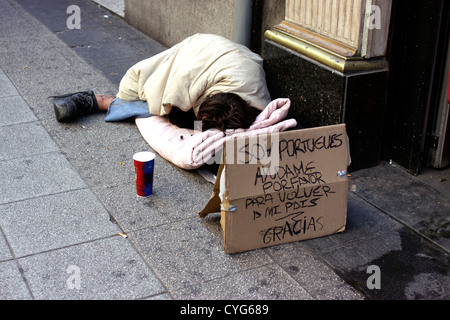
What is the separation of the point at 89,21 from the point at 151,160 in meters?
4.83

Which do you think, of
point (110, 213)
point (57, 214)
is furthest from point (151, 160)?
point (57, 214)

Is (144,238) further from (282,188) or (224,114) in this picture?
(224,114)

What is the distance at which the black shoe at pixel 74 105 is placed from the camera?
5.20m

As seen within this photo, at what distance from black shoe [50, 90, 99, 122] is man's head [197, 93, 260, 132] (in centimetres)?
122

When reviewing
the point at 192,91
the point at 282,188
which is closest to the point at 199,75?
the point at 192,91

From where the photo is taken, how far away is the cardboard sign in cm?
351

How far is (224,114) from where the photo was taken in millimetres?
4555

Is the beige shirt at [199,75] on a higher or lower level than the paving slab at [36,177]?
higher

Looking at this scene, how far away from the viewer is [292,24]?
4910mm

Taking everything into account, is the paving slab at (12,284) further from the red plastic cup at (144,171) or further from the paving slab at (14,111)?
the paving slab at (14,111)

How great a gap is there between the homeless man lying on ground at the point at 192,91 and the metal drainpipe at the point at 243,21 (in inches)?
22.5

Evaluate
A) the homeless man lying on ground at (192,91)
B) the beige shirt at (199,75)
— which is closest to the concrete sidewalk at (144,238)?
the homeless man lying on ground at (192,91)

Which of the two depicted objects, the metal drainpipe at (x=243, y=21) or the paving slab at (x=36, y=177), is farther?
the metal drainpipe at (x=243, y=21)
